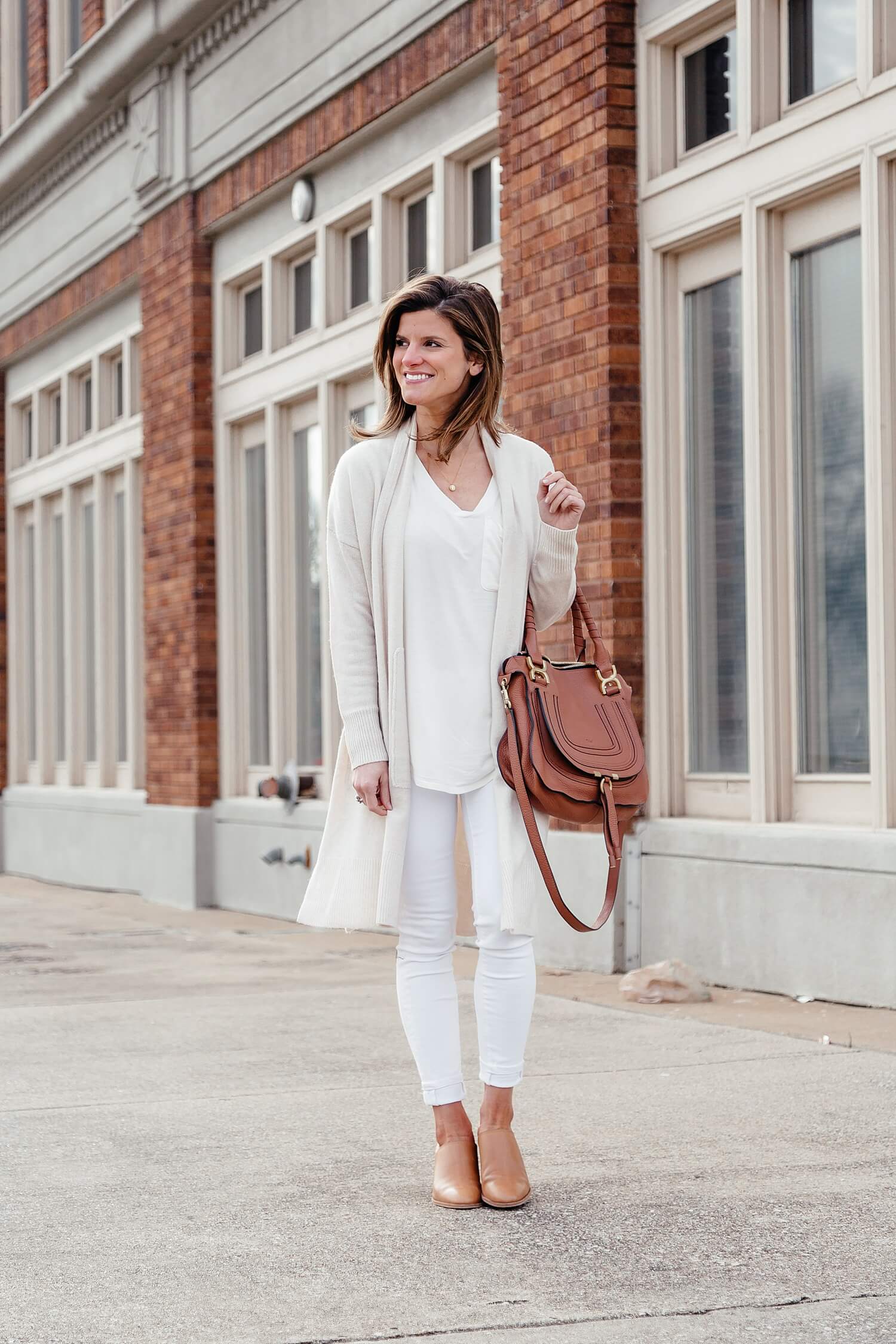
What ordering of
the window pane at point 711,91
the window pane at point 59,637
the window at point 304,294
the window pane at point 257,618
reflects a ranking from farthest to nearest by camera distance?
the window pane at point 59,637, the window pane at point 257,618, the window at point 304,294, the window pane at point 711,91

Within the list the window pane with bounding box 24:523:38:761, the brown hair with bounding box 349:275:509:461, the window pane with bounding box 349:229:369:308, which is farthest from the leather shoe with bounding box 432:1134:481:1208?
the window pane with bounding box 24:523:38:761

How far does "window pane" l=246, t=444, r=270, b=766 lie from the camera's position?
12.3 metres

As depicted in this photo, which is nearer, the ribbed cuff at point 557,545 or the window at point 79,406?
the ribbed cuff at point 557,545

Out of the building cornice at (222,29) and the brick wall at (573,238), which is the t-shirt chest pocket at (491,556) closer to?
the brick wall at (573,238)

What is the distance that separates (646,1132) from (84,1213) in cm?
148

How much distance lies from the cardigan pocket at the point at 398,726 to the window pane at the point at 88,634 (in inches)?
471

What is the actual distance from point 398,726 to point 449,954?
1.73 feet

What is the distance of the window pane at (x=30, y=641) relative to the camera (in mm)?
17125

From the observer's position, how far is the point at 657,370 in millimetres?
8117

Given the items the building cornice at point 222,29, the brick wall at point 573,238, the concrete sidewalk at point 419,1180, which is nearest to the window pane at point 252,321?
the building cornice at point 222,29

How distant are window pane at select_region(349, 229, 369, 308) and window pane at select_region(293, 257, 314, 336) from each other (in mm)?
549

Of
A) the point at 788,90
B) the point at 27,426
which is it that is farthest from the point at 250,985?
the point at 27,426

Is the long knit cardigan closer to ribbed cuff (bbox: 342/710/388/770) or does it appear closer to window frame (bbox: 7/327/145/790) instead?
ribbed cuff (bbox: 342/710/388/770)

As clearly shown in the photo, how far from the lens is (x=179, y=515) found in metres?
12.8
